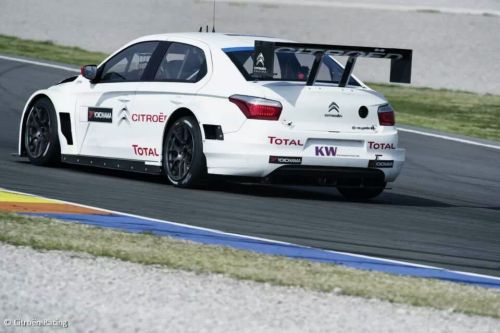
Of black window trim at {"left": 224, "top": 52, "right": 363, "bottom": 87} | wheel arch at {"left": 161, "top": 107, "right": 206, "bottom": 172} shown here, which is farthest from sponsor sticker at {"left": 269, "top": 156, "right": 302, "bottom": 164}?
wheel arch at {"left": 161, "top": 107, "right": 206, "bottom": 172}

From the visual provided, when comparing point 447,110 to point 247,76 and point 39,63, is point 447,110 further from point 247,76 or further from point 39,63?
point 247,76

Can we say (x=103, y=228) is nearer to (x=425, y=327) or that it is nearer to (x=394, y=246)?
(x=394, y=246)

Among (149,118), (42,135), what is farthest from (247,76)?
(42,135)

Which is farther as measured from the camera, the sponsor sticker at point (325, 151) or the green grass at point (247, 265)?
the sponsor sticker at point (325, 151)

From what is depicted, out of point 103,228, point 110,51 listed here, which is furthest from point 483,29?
point 103,228

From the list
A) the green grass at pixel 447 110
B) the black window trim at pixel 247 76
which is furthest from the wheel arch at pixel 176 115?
the green grass at pixel 447 110

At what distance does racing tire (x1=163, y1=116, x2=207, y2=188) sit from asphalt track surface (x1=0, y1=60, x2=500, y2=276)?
0.41 feet

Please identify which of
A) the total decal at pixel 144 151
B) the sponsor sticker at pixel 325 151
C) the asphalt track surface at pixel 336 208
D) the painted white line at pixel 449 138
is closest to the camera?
the asphalt track surface at pixel 336 208

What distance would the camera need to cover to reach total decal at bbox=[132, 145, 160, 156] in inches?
466

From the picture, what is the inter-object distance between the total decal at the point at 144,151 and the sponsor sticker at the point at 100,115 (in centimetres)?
49

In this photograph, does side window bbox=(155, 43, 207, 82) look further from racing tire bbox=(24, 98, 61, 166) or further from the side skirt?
racing tire bbox=(24, 98, 61, 166)

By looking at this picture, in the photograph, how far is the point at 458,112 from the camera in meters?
21.6

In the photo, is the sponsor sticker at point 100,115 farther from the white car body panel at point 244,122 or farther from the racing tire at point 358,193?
the racing tire at point 358,193

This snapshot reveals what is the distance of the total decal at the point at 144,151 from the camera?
11827mm
